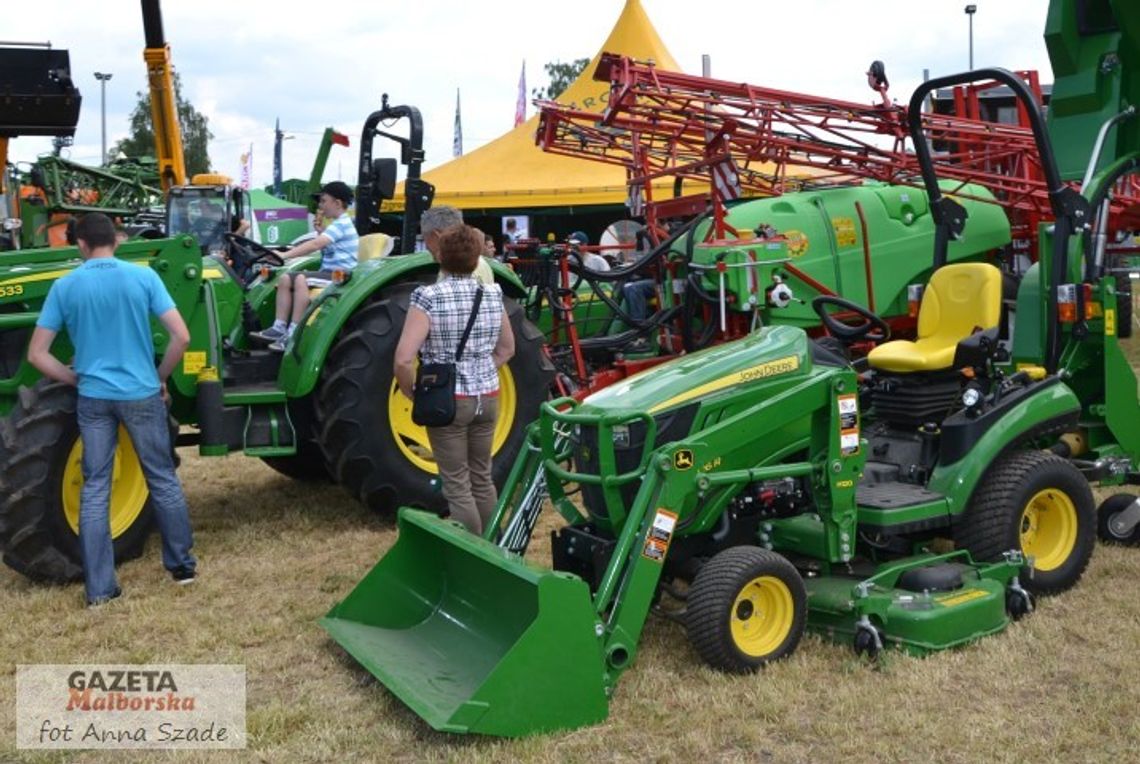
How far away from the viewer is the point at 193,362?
18.8 ft

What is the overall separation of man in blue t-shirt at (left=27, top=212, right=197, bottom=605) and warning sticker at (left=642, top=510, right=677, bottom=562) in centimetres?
231

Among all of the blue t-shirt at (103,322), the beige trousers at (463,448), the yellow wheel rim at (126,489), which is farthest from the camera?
the yellow wheel rim at (126,489)

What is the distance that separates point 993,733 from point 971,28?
31.0 metres

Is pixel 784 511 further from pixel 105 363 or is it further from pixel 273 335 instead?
pixel 273 335

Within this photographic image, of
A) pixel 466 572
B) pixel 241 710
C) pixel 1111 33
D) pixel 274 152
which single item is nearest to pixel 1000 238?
pixel 1111 33

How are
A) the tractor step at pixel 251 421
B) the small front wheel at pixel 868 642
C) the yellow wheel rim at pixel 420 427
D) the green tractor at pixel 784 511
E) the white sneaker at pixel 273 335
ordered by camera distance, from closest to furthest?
the green tractor at pixel 784 511 < the small front wheel at pixel 868 642 < the tractor step at pixel 251 421 < the yellow wheel rim at pixel 420 427 < the white sneaker at pixel 273 335

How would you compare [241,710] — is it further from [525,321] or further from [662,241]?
[662,241]

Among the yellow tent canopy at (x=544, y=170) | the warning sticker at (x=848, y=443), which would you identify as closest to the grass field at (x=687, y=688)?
the warning sticker at (x=848, y=443)

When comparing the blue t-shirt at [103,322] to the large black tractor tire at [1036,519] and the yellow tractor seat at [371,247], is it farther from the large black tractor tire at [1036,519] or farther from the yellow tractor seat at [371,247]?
the large black tractor tire at [1036,519]

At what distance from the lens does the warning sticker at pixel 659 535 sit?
3.74 metres

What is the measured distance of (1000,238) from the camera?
29.1 feet

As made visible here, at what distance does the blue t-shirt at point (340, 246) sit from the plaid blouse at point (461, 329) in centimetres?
199

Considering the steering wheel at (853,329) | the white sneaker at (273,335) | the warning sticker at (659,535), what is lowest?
the warning sticker at (659,535)

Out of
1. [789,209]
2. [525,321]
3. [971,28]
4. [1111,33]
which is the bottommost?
[525,321]
